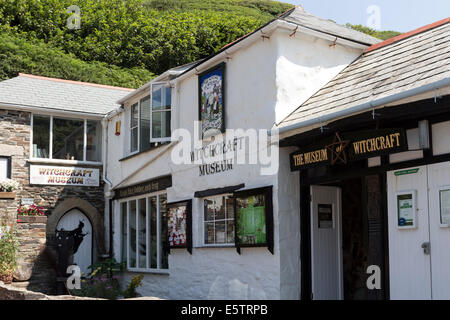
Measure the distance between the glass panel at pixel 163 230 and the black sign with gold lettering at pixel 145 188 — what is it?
0.31 meters

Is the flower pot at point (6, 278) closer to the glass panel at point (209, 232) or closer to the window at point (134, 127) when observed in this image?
the window at point (134, 127)

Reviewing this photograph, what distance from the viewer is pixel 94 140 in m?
18.2

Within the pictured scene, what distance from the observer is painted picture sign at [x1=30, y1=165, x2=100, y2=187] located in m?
16.7

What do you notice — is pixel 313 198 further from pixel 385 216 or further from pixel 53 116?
pixel 53 116

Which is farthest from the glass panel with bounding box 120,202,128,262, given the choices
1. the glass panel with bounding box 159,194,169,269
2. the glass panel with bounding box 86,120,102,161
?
the glass panel with bounding box 159,194,169,269

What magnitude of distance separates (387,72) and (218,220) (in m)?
4.52

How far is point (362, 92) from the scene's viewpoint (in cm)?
927

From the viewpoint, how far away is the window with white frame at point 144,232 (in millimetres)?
14422

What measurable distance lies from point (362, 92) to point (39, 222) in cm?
1003

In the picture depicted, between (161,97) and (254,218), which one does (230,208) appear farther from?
(161,97)

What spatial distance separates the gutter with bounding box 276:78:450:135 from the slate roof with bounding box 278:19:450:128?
26 cm

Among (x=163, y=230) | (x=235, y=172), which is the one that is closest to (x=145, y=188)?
(x=163, y=230)

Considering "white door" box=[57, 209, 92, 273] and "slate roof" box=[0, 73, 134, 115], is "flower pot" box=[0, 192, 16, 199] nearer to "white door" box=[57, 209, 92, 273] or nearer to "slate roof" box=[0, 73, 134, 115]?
"white door" box=[57, 209, 92, 273]

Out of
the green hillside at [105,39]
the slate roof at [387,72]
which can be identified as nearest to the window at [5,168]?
the slate roof at [387,72]
